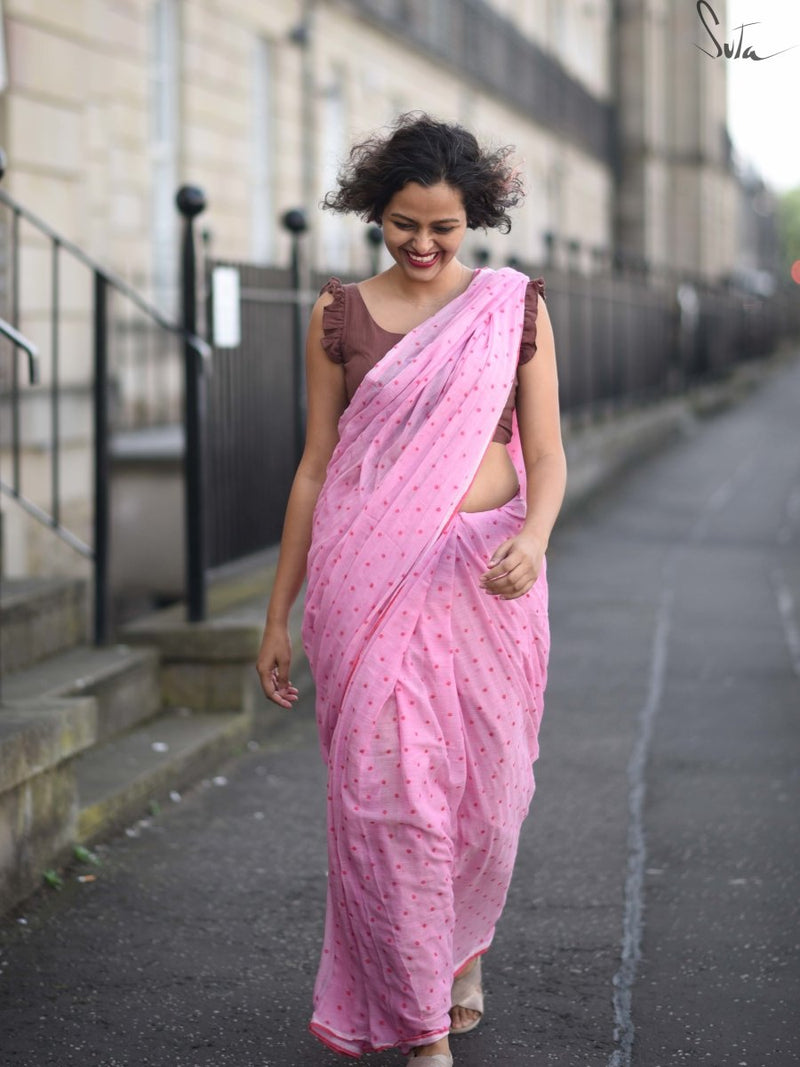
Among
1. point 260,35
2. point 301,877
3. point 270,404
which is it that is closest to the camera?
point 301,877

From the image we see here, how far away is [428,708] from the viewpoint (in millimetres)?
3492

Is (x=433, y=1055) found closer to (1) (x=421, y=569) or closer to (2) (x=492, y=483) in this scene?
(1) (x=421, y=569)

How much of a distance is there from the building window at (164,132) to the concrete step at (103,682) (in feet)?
27.2

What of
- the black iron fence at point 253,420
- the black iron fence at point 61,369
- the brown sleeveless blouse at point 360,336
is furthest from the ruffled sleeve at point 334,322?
the black iron fence at point 253,420

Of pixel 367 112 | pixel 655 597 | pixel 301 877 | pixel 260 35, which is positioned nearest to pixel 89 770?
pixel 301 877

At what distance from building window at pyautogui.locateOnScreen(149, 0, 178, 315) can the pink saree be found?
36.5 feet

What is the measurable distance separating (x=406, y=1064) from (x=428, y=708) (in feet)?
2.51

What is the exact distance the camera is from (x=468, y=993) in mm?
3869

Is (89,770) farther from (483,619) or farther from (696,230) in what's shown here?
(696,230)

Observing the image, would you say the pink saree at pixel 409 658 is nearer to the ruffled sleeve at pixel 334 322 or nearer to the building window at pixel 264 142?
the ruffled sleeve at pixel 334 322

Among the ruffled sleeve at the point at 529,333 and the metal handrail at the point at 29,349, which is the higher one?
the metal handrail at the point at 29,349

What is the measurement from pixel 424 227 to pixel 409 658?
0.83 metres

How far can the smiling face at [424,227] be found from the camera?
3.51 meters

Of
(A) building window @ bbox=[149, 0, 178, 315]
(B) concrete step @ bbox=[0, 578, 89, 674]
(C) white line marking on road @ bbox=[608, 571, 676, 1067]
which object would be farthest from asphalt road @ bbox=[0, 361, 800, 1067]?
(A) building window @ bbox=[149, 0, 178, 315]
